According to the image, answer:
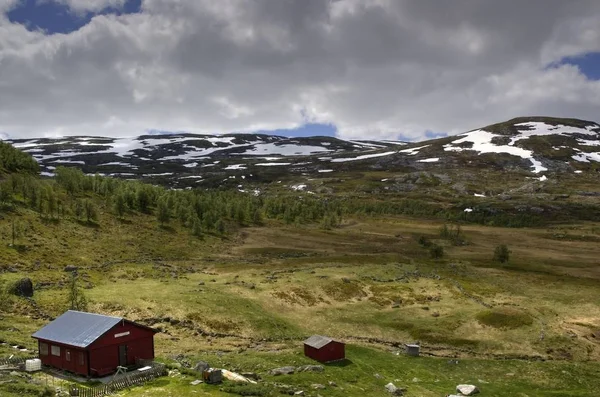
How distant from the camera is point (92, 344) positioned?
39438 millimetres

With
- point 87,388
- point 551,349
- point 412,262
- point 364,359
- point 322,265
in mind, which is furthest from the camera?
point 412,262

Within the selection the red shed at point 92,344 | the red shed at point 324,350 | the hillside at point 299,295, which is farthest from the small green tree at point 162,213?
the red shed at point 324,350

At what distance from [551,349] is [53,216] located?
350 ft

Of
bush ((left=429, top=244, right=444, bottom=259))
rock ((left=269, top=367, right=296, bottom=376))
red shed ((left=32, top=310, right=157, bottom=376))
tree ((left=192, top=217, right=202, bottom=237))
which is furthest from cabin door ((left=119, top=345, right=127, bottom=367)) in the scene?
tree ((left=192, top=217, right=202, bottom=237))

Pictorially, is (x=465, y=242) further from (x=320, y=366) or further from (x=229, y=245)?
(x=320, y=366)

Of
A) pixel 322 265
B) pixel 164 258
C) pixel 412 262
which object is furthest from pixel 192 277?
pixel 412 262

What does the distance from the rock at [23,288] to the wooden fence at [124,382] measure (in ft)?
105

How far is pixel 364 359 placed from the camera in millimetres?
52344

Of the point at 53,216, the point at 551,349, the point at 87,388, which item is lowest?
the point at 551,349

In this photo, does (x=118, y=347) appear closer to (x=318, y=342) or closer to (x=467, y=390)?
(x=318, y=342)

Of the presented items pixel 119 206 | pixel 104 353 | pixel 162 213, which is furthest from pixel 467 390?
pixel 119 206

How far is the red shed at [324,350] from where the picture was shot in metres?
49.4

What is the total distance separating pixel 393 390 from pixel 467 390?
717 cm

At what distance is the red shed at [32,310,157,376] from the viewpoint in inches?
1571
